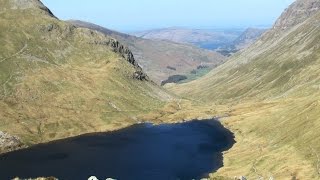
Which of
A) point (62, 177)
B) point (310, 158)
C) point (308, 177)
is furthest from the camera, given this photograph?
point (62, 177)

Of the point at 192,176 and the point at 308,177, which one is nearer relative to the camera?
the point at 308,177

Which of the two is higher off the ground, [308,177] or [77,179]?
[308,177]

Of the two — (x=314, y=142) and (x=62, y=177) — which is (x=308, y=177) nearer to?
(x=314, y=142)

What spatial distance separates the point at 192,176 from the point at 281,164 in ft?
123

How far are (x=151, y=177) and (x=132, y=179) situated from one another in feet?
27.3

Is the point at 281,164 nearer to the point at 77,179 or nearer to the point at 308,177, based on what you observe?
the point at 308,177

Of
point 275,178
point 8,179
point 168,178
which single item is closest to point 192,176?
point 168,178

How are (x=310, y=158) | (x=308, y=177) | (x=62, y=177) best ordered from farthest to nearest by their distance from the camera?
(x=62, y=177), (x=310, y=158), (x=308, y=177)

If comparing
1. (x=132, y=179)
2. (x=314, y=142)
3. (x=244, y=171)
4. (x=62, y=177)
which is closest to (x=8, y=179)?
(x=62, y=177)

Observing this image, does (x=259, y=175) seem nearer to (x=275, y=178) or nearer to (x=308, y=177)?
(x=275, y=178)

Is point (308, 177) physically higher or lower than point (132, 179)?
higher

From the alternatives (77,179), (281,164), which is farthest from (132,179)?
(281,164)

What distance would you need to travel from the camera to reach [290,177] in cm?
17212

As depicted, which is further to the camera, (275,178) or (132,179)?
(132,179)
